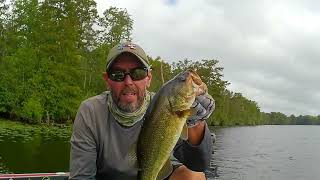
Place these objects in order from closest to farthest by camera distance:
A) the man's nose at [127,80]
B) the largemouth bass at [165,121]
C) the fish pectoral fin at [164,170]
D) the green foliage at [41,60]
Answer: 1. the largemouth bass at [165,121]
2. the fish pectoral fin at [164,170]
3. the man's nose at [127,80]
4. the green foliage at [41,60]

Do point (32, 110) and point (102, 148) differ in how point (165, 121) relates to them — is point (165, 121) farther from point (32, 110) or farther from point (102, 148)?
point (32, 110)

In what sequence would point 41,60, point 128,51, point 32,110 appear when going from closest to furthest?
point 128,51
point 32,110
point 41,60

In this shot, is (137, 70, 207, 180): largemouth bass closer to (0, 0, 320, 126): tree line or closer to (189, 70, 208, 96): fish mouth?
(189, 70, 208, 96): fish mouth

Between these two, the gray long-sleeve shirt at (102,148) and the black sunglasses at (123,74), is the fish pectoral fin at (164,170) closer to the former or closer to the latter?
the gray long-sleeve shirt at (102,148)

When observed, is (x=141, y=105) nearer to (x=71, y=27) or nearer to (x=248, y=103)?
(x=71, y=27)

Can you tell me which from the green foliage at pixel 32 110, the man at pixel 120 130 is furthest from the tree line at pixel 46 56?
the man at pixel 120 130

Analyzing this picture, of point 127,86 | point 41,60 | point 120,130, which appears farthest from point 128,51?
point 41,60

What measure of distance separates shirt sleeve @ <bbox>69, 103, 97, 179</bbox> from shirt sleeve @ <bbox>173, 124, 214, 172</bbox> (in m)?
0.80

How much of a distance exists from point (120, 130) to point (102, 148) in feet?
0.82

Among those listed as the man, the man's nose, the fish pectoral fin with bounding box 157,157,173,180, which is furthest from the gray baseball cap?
the fish pectoral fin with bounding box 157,157,173,180

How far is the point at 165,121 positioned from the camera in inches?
136

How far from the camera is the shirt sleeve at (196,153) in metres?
4.06

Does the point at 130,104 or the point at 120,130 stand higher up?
the point at 130,104

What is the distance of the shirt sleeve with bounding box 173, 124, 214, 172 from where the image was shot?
406 centimetres
